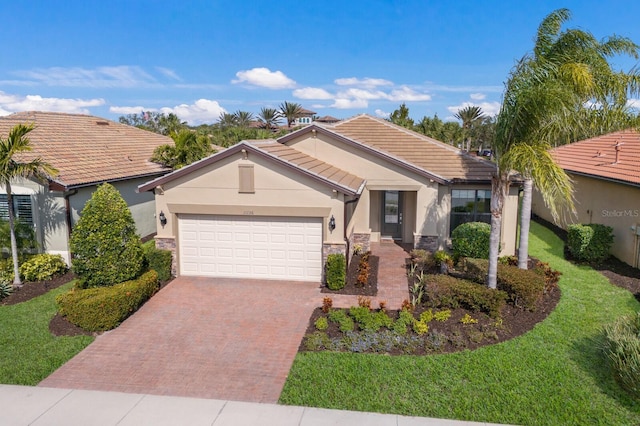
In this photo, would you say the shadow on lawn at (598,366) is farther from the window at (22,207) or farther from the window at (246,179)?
the window at (22,207)

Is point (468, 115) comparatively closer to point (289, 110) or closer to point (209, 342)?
point (289, 110)

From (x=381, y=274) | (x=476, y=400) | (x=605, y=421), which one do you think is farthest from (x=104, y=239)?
(x=605, y=421)

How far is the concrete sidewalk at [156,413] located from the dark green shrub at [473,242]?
28.9 feet

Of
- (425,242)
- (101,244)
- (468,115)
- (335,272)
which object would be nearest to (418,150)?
(425,242)

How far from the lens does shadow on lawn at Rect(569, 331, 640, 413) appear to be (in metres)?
7.58

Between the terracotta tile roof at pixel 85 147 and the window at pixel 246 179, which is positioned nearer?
the window at pixel 246 179

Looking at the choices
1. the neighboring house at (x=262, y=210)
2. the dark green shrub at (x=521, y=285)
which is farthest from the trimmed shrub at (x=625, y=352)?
the neighboring house at (x=262, y=210)

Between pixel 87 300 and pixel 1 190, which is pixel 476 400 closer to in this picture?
pixel 87 300

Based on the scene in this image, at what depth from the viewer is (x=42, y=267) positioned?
47.2 feet

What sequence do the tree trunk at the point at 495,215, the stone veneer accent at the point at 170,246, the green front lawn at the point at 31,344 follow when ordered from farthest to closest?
the stone veneer accent at the point at 170,246 < the tree trunk at the point at 495,215 < the green front lawn at the point at 31,344

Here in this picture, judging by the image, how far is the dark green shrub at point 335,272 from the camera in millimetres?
13164

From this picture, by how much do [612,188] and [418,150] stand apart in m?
7.31

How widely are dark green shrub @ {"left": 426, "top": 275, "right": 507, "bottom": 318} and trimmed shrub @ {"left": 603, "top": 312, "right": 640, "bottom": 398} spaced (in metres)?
2.31

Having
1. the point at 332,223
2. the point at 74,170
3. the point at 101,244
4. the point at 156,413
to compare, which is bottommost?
the point at 156,413
